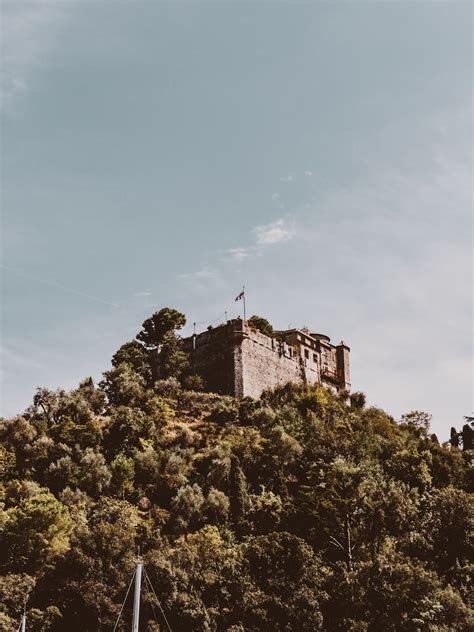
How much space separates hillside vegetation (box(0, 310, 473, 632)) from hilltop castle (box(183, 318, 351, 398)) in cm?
195

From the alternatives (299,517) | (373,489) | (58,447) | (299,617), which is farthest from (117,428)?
(299,617)

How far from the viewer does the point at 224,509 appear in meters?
47.5

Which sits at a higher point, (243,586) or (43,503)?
(43,503)

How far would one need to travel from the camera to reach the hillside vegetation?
35.5 meters

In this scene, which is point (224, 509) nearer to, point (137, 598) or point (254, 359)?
point (137, 598)

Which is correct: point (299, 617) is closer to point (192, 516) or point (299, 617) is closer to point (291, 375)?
point (192, 516)

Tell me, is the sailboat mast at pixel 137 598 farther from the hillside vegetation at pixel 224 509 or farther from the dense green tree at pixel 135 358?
the dense green tree at pixel 135 358

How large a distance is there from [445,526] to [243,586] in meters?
12.1

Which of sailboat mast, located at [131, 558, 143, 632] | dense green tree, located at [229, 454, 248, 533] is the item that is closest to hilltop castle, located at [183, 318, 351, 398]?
dense green tree, located at [229, 454, 248, 533]

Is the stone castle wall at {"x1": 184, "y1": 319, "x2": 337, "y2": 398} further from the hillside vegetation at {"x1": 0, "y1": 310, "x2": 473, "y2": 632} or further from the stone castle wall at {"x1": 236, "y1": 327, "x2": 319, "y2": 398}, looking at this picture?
the hillside vegetation at {"x1": 0, "y1": 310, "x2": 473, "y2": 632}

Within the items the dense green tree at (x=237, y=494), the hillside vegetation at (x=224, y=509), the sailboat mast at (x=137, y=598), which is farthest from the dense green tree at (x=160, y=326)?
the sailboat mast at (x=137, y=598)

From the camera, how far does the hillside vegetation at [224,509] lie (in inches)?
1398

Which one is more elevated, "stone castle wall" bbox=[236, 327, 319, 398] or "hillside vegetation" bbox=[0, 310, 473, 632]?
"stone castle wall" bbox=[236, 327, 319, 398]

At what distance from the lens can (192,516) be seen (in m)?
47.0
